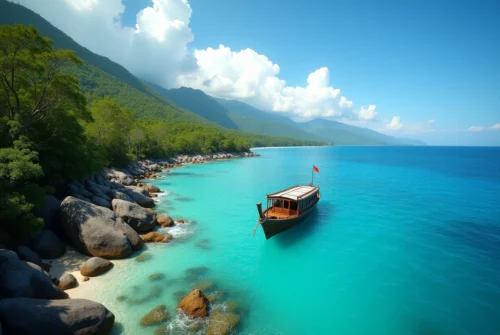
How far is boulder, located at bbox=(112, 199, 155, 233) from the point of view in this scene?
874 inches

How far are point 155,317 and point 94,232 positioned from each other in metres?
8.94

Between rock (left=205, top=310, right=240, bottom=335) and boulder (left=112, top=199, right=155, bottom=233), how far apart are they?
12.7 metres

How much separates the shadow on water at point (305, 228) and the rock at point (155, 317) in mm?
12618

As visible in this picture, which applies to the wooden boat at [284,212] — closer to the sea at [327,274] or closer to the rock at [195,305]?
the sea at [327,274]

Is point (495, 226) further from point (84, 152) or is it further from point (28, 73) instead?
point (28, 73)

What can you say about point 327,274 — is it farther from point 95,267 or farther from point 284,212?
point 95,267

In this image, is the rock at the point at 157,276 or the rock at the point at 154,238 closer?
the rock at the point at 157,276

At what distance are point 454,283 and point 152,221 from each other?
25.0 meters

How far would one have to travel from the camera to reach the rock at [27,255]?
48.3 ft

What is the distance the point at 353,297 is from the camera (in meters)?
15.7

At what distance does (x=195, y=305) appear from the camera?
1267cm

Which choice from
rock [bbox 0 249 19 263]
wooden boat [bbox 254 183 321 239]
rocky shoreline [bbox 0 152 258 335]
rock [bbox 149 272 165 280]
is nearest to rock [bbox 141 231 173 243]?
rocky shoreline [bbox 0 152 258 335]

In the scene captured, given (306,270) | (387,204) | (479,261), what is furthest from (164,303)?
(387,204)

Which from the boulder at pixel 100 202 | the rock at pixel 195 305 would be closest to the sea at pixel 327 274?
the rock at pixel 195 305
